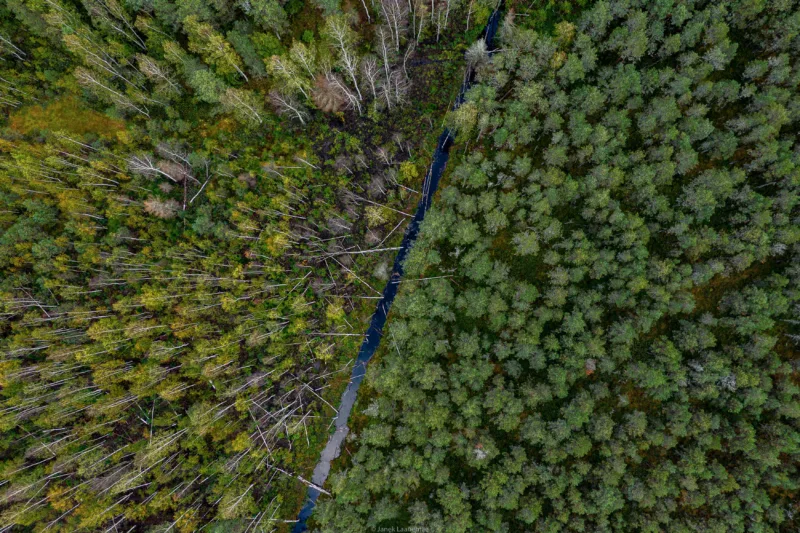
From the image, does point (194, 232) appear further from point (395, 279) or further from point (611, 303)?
point (611, 303)

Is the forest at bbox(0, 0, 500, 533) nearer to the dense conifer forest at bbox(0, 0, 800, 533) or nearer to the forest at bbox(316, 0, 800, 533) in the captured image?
the dense conifer forest at bbox(0, 0, 800, 533)

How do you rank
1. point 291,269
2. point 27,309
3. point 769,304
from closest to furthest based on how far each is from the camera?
point 769,304, point 27,309, point 291,269

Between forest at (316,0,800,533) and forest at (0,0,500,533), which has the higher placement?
forest at (0,0,500,533)

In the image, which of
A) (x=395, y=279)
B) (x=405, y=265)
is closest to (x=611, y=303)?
(x=405, y=265)

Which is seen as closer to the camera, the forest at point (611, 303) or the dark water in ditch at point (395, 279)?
the forest at point (611, 303)

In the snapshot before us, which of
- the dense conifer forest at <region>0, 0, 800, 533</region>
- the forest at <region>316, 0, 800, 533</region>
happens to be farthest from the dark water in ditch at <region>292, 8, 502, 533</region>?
the forest at <region>316, 0, 800, 533</region>

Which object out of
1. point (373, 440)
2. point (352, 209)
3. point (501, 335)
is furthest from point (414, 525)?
point (352, 209)

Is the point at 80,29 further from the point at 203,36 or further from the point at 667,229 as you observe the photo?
the point at 667,229

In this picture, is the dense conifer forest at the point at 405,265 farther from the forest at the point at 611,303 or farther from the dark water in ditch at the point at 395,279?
the dark water in ditch at the point at 395,279

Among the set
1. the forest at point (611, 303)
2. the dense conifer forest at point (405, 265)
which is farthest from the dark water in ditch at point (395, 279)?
the forest at point (611, 303)
